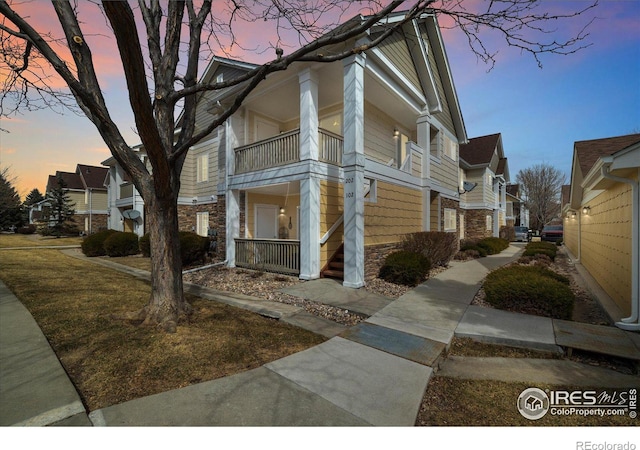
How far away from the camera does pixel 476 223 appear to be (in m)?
21.5

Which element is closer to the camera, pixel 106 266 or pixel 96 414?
pixel 96 414

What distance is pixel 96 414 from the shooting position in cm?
238

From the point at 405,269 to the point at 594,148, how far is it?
273 inches

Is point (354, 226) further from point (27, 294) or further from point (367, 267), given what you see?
point (27, 294)

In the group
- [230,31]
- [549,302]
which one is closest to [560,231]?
[549,302]

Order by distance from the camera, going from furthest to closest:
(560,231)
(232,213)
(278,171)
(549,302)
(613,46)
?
(560,231), (232,213), (278,171), (549,302), (613,46)

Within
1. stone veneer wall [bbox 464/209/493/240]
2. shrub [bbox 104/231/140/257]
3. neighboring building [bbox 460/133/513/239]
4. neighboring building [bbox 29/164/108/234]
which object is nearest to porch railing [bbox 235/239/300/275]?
shrub [bbox 104/231/140/257]

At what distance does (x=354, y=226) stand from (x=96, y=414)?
6.14 meters

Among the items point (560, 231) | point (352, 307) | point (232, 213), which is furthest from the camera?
point (560, 231)

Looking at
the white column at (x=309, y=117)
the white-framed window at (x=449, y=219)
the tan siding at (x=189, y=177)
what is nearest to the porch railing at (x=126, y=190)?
the tan siding at (x=189, y=177)

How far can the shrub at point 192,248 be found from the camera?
36.8 feet

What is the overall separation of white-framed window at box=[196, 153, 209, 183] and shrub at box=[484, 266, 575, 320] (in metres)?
13.8

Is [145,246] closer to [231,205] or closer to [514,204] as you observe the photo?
[231,205]

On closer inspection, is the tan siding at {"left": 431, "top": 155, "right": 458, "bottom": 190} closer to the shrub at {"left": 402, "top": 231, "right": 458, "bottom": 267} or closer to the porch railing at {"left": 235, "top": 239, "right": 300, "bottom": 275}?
the shrub at {"left": 402, "top": 231, "right": 458, "bottom": 267}
